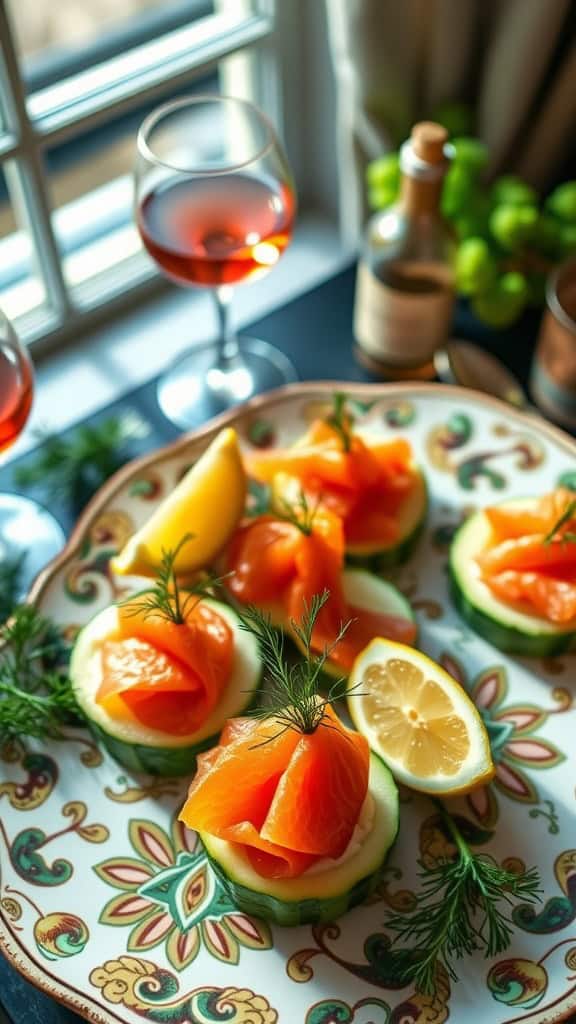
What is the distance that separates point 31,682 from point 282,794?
0.36 meters

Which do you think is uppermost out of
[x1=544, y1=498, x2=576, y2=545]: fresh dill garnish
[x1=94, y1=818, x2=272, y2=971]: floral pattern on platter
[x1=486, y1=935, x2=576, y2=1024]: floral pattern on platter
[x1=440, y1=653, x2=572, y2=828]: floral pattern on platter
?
[x1=544, y1=498, x2=576, y2=545]: fresh dill garnish

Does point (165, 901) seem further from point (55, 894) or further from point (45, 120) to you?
point (45, 120)

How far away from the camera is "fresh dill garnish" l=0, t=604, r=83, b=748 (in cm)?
109

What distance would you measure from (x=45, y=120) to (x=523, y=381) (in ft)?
2.43

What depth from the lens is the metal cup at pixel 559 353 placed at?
1.34 metres

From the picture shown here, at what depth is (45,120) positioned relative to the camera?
1.38 metres

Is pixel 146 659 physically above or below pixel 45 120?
below

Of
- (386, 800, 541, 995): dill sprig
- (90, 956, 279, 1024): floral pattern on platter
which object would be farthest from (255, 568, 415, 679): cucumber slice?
(90, 956, 279, 1024): floral pattern on platter

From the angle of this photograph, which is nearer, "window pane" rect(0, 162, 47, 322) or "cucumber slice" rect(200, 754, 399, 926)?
"cucumber slice" rect(200, 754, 399, 926)

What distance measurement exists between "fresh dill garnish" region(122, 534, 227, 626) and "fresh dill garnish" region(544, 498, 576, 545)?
351 millimetres

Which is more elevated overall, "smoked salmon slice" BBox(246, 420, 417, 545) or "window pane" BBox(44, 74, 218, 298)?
"window pane" BBox(44, 74, 218, 298)

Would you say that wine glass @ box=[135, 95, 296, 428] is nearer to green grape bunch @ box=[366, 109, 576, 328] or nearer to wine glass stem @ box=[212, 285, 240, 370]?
wine glass stem @ box=[212, 285, 240, 370]

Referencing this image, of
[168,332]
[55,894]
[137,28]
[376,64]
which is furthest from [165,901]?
[137,28]

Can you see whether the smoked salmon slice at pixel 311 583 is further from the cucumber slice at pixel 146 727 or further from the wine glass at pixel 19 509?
the wine glass at pixel 19 509
